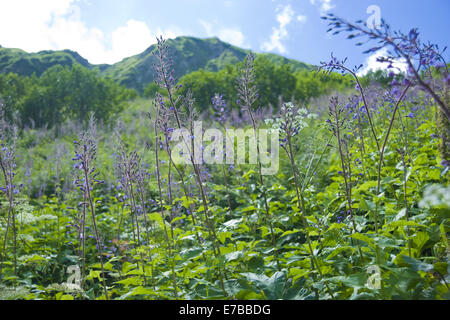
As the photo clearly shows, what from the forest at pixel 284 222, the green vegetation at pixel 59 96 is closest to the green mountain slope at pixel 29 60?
the green vegetation at pixel 59 96

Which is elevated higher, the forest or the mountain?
the mountain

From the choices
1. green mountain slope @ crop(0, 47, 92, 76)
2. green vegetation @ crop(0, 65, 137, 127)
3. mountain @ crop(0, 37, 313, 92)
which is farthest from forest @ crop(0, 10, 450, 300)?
green mountain slope @ crop(0, 47, 92, 76)

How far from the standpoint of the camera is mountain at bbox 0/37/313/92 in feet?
99.6

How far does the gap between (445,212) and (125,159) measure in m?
2.96

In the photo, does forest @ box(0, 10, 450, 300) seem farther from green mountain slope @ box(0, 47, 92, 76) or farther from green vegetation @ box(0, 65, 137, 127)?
green mountain slope @ box(0, 47, 92, 76)

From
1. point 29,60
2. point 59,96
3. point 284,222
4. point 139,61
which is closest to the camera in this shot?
point 284,222

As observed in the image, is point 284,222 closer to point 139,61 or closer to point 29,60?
point 29,60

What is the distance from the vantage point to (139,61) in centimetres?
6681

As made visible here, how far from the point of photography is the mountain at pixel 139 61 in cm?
3037

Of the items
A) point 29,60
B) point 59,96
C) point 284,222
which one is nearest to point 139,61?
point 29,60

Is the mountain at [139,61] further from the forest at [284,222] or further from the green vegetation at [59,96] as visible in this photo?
the forest at [284,222]
